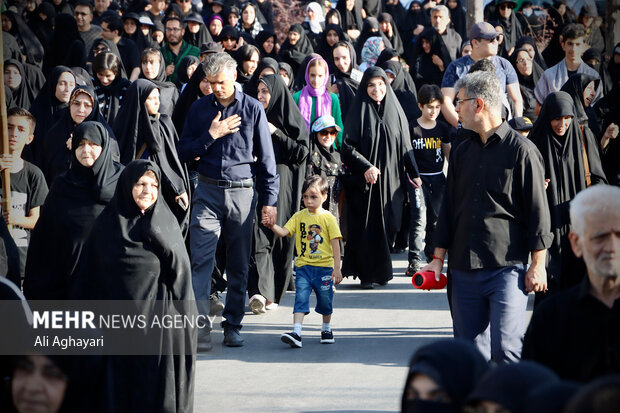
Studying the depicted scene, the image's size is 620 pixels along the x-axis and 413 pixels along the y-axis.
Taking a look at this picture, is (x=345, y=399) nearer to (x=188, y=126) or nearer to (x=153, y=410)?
(x=153, y=410)

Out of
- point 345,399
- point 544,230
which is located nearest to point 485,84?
point 544,230

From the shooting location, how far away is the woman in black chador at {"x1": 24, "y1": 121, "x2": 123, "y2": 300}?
22.4 ft

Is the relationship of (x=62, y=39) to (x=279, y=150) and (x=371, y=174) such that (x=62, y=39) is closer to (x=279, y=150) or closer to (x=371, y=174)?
(x=279, y=150)

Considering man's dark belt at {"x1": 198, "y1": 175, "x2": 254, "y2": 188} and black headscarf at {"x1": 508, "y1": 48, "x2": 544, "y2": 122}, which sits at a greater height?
black headscarf at {"x1": 508, "y1": 48, "x2": 544, "y2": 122}

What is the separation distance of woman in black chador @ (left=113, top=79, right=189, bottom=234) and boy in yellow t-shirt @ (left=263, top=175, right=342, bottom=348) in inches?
36.4

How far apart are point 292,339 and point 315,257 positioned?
2.26ft

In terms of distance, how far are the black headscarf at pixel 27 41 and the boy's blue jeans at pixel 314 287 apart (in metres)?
7.74

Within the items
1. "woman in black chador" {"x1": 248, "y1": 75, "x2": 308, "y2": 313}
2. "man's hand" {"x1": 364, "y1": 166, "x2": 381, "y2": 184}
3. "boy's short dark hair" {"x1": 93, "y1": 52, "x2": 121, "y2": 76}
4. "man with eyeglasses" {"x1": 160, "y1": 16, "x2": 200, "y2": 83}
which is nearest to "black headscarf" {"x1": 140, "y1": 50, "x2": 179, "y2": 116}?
"boy's short dark hair" {"x1": 93, "y1": 52, "x2": 121, "y2": 76}

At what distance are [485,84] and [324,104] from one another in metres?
4.66

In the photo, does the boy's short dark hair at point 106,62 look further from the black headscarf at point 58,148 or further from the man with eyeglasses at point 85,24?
the man with eyeglasses at point 85,24

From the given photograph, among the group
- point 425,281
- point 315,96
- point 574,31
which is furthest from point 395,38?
point 425,281

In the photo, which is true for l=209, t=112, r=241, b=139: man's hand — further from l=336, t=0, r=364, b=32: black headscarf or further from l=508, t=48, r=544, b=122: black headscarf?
l=336, t=0, r=364, b=32: black headscarf

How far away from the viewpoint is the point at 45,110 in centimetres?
1035

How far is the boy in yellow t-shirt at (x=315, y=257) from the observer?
7.81 m
